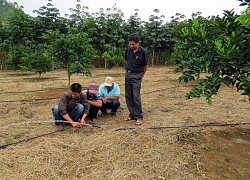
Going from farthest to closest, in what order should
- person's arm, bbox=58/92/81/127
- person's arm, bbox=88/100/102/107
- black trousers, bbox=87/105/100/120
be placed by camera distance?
black trousers, bbox=87/105/100/120 < person's arm, bbox=88/100/102/107 < person's arm, bbox=58/92/81/127

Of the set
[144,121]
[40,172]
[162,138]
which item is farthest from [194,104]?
[40,172]

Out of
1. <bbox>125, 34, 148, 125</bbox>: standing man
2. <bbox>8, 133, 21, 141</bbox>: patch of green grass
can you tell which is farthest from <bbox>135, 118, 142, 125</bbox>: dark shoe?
<bbox>8, 133, 21, 141</bbox>: patch of green grass

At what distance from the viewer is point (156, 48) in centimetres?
2011

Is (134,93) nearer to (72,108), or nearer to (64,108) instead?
(72,108)

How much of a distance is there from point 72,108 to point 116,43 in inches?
600

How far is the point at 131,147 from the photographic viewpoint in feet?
11.1

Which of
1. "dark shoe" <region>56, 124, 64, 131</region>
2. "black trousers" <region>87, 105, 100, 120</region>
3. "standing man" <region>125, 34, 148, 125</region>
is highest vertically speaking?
"standing man" <region>125, 34, 148, 125</region>

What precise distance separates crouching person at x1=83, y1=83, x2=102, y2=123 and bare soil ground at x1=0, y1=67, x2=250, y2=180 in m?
0.22

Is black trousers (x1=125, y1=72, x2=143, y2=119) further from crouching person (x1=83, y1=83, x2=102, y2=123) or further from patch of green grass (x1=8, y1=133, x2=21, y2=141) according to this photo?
patch of green grass (x1=8, y1=133, x2=21, y2=141)

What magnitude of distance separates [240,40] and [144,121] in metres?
2.48

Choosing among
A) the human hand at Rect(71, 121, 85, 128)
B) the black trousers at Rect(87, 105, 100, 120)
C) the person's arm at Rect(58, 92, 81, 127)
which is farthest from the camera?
the black trousers at Rect(87, 105, 100, 120)

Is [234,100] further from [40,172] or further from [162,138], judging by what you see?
[40,172]

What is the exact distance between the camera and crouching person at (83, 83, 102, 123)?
4359mm

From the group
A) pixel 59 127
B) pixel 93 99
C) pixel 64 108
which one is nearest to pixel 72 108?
pixel 64 108
